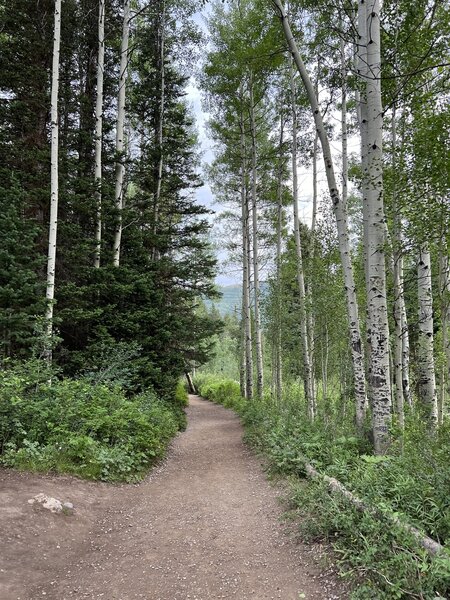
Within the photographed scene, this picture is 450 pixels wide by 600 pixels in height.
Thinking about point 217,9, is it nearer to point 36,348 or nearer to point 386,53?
point 386,53

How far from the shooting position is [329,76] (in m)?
10.6

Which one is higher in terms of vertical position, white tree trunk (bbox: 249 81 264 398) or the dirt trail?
white tree trunk (bbox: 249 81 264 398)

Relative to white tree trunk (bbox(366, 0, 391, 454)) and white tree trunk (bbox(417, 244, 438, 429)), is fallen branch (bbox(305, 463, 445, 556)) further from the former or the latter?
white tree trunk (bbox(417, 244, 438, 429))

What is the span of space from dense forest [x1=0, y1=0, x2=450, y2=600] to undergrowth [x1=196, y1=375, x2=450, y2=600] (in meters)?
0.02

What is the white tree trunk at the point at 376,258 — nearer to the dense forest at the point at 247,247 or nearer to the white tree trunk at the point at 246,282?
the dense forest at the point at 247,247

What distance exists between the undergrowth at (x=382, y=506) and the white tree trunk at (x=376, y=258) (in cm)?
38

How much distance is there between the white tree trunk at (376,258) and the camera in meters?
4.56

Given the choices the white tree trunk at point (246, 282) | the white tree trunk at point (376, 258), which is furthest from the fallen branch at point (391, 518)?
the white tree trunk at point (246, 282)

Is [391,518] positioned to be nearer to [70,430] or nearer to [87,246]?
[70,430]

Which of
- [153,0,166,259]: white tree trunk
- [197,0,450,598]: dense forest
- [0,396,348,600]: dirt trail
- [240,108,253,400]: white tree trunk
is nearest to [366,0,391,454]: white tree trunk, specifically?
[197,0,450,598]: dense forest

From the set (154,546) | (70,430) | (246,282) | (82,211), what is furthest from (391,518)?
(246,282)

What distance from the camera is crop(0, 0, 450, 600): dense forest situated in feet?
14.5

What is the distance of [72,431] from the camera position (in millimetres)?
5410

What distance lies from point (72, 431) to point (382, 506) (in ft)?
14.9
